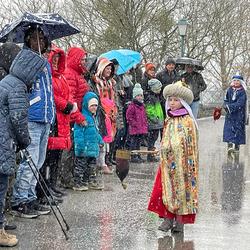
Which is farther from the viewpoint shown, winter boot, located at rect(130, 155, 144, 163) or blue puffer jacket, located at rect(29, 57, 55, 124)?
winter boot, located at rect(130, 155, 144, 163)

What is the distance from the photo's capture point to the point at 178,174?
652cm

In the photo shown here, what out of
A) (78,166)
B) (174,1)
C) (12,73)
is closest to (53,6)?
(174,1)

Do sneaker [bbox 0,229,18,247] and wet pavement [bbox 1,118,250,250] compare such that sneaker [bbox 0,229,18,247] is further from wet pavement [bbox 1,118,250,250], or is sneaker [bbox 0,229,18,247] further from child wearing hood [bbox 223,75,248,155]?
child wearing hood [bbox 223,75,248,155]

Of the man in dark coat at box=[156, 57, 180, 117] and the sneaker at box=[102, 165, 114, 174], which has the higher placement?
the man in dark coat at box=[156, 57, 180, 117]

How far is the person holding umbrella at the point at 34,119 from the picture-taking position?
22.5 feet

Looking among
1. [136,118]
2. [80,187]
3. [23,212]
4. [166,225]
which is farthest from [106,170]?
[166,225]

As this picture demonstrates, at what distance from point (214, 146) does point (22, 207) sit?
8660mm

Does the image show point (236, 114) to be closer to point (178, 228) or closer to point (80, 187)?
point (80, 187)

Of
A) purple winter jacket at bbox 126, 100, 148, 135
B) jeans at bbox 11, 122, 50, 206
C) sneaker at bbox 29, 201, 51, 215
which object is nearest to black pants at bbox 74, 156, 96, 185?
sneaker at bbox 29, 201, 51, 215

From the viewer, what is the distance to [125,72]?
37.9 ft

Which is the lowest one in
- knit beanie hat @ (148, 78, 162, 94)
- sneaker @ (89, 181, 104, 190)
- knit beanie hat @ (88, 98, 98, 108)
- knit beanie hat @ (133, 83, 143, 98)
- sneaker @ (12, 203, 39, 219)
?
sneaker @ (12, 203, 39, 219)

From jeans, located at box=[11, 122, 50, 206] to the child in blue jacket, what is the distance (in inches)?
65.6

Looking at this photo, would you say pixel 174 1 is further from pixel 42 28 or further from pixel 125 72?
pixel 42 28

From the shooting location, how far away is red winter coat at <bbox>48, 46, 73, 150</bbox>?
7.64m
